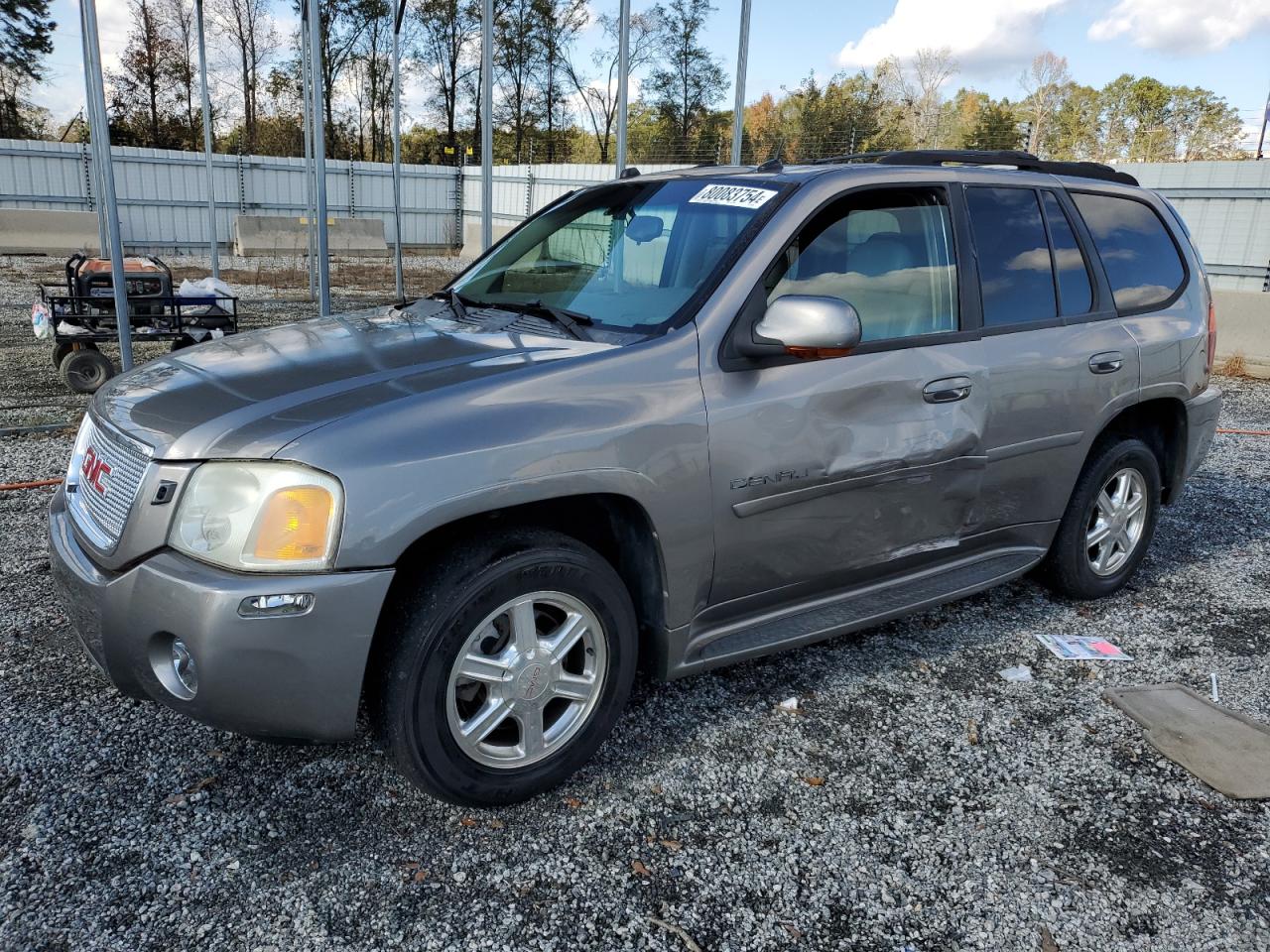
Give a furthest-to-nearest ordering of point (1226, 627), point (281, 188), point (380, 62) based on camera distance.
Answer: point (380, 62), point (281, 188), point (1226, 627)

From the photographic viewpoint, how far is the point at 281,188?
28.1 meters

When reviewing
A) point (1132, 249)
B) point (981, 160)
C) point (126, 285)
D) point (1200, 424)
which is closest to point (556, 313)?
point (981, 160)

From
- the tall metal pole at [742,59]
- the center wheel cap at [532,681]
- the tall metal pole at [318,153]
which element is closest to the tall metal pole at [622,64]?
the tall metal pole at [742,59]

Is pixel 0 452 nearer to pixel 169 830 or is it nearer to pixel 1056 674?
pixel 169 830

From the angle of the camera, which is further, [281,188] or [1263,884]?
[281,188]

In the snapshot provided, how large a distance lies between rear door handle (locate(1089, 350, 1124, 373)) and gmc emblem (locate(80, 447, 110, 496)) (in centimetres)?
368

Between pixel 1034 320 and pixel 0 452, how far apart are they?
6.38 meters

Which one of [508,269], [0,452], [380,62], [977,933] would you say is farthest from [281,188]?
[977,933]

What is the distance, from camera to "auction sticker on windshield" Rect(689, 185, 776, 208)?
129 inches

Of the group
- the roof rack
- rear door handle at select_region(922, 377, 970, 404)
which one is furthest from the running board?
the roof rack

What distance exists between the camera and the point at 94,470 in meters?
2.79

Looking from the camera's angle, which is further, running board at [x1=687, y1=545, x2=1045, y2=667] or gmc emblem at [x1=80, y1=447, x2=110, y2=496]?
running board at [x1=687, y1=545, x2=1045, y2=667]

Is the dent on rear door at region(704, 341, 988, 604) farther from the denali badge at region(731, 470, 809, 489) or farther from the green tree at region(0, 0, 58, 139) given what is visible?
the green tree at region(0, 0, 58, 139)

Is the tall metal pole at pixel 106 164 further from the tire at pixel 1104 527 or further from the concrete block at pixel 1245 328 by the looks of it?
the concrete block at pixel 1245 328
